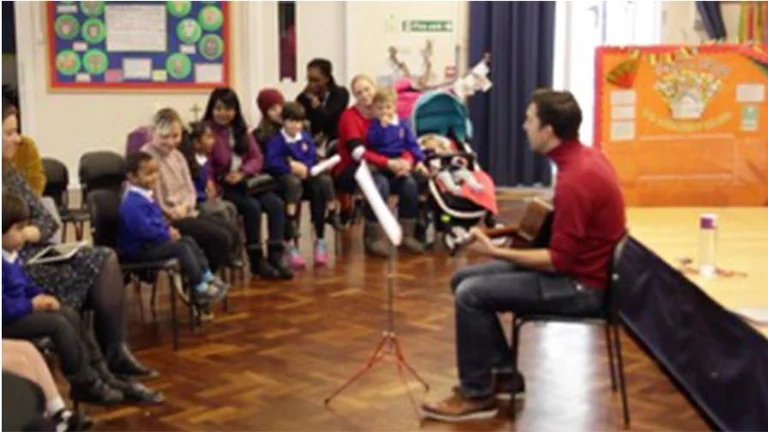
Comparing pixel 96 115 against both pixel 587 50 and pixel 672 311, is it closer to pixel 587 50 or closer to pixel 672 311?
pixel 587 50

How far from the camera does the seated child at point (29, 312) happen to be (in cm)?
338

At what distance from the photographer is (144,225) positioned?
4.36 meters

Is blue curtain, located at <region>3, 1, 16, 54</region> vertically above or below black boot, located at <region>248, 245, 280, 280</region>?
above

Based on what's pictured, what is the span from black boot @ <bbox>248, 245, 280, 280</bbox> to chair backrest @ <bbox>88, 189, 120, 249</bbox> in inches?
53.0

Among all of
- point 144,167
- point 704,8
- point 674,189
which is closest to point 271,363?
point 144,167

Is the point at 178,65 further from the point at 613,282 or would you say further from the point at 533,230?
the point at 613,282

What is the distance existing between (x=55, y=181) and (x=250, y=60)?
3070 mm

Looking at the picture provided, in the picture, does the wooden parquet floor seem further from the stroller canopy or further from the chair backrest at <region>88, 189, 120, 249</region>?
the stroller canopy

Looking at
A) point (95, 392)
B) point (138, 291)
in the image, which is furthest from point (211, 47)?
point (95, 392)

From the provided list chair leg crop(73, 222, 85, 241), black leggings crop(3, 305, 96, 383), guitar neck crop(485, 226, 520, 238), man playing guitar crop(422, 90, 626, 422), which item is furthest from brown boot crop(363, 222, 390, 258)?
black leggings crop(3, 305, 96, 383)

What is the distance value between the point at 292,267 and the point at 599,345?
2078 millimetres

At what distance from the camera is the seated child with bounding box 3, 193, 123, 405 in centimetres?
338

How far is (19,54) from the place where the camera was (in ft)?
27.2

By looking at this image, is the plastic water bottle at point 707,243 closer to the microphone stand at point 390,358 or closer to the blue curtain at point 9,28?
the microphone stand at point 390,358
